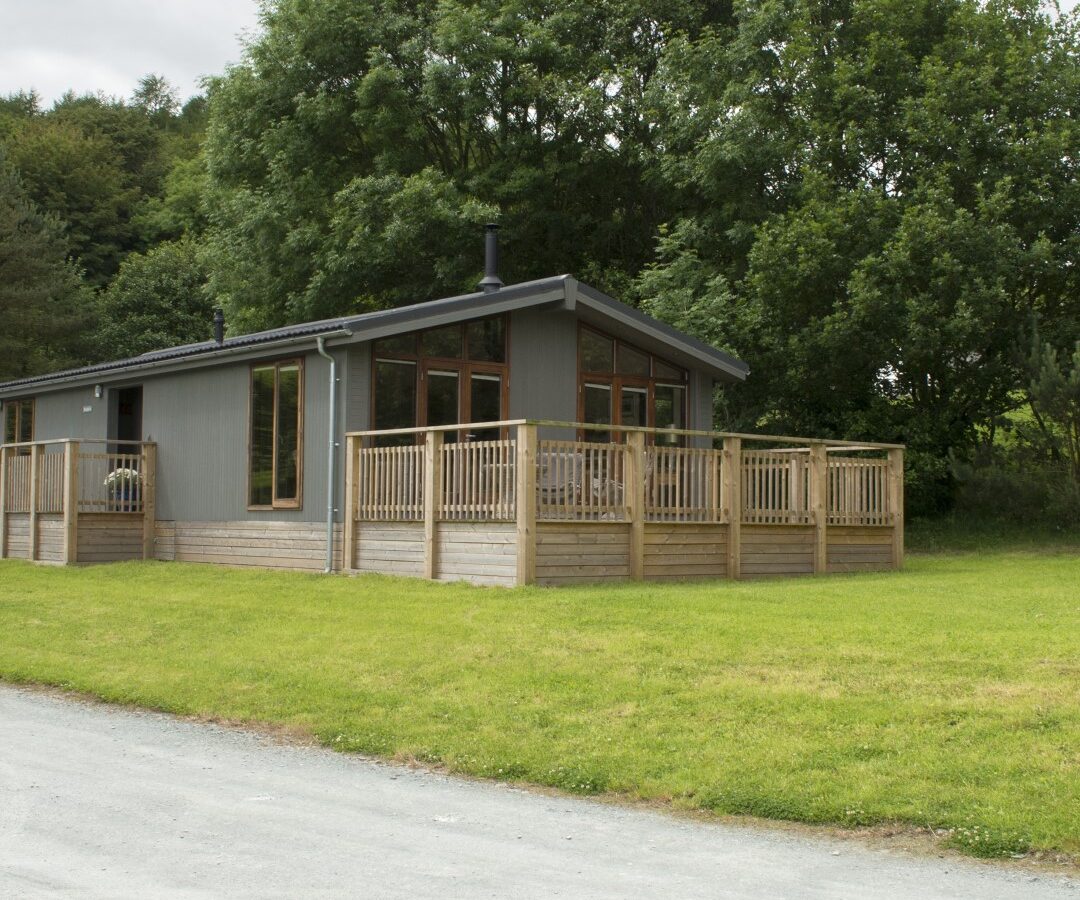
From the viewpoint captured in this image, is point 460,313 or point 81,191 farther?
point 81,191

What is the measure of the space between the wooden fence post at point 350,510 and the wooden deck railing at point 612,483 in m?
0.01

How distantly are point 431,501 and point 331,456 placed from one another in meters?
2.31

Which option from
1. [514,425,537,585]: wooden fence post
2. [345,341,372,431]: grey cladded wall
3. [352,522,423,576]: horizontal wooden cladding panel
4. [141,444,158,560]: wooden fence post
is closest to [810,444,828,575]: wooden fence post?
[514,425,537,585]: wooden fence post

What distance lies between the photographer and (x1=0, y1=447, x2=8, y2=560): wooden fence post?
2019cm

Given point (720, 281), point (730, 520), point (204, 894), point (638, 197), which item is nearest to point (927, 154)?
point (720, 281)

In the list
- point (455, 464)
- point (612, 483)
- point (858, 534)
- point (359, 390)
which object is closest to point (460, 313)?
point (359, 390)

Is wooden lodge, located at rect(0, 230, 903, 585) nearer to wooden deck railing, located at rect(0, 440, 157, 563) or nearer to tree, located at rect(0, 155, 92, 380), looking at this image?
wooden deck railing, located at rect(0, 440, 157, 563)

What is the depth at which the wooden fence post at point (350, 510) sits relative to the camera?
604 inches

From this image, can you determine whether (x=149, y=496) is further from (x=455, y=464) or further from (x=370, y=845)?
(x=370, y=845)

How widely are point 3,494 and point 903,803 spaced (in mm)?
17669

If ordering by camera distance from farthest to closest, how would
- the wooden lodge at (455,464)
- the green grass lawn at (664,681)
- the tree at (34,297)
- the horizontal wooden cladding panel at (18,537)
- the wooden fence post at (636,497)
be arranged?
the tree at (34,297) → the horizontal wooden cladding panel at (18,537) → the wooden fence post at (636,497) → the wooden lodge at (455,464) → the green grass lawn at (664,681)

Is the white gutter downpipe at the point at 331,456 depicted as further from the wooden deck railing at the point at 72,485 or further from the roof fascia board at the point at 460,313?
the wooden deck railing at the point at 72,485

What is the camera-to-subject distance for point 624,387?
18.9 m

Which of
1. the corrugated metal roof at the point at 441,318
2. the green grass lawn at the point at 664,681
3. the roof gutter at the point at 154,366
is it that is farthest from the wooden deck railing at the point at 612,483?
the roof gutter at the point at 154,366
